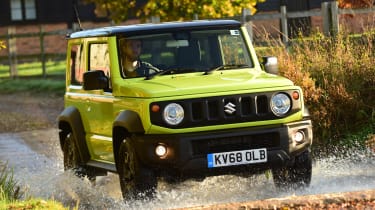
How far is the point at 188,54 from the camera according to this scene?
1066 cm

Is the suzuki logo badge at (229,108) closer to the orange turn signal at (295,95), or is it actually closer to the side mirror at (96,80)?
the orange turn signal at (295,95)

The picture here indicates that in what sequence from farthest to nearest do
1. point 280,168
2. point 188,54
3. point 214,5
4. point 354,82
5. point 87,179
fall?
1. point 214,5
2. point 354,82
3. point 87,179
4. point 188,54
5. point 280,168

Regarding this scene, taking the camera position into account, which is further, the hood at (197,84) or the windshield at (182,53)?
the windshield at (182,53)

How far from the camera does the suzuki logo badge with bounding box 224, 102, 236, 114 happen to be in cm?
952

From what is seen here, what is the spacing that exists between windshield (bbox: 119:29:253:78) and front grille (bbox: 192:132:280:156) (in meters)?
1.14

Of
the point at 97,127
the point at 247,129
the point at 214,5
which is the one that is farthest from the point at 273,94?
the point at 214,5

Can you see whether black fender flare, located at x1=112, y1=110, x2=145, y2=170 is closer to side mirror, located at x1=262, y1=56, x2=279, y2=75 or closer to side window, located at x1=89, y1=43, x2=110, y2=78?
side window, located at x1=89, y1=43, x2=110, y2=78

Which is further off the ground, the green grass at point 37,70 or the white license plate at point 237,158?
the white license plate at point 237,158

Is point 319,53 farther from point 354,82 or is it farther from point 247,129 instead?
point 247,129

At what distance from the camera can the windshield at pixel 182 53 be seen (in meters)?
10.5

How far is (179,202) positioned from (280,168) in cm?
96

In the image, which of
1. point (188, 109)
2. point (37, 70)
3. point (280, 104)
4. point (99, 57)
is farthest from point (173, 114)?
point (37, 70)

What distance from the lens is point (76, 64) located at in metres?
12.2

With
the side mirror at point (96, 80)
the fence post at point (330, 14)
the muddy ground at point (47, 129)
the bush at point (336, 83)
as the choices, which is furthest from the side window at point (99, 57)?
the fence post at point (330, 14)
